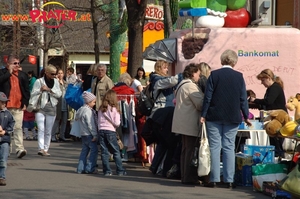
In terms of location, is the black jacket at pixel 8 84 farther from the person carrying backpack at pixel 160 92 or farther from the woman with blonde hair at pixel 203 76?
the woman with blonde hair at pixel 203 76

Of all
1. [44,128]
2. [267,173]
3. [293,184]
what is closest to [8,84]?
[44,128]

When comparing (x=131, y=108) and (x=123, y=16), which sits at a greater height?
(x=123, y=16)

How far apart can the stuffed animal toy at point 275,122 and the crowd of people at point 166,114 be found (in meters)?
0.35

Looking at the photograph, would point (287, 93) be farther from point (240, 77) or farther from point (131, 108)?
point (240, 77)

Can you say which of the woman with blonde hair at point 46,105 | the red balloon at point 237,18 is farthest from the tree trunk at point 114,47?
the woman with blonde hair at point 46,105

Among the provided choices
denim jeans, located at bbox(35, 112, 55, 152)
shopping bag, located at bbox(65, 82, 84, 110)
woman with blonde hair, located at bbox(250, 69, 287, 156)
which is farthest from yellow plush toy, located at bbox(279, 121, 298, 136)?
shopping bag, located at bbox(65, 82, 84, 110)

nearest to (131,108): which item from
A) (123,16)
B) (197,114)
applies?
(197,114)

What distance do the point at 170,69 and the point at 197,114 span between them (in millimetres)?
6942

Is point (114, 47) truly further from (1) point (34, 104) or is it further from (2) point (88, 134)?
(2) point (88, 134)

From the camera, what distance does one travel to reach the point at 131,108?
1459 cm

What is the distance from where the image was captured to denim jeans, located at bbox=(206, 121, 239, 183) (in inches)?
448

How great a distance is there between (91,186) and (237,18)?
7702 mm

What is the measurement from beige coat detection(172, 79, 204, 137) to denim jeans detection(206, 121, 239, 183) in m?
0.32

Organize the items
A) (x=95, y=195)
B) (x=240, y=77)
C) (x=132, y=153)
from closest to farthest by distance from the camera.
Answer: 1. (x=95, y=195)
2. (x=240, y=77)
3. (x=132, y=153)
